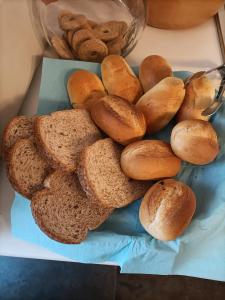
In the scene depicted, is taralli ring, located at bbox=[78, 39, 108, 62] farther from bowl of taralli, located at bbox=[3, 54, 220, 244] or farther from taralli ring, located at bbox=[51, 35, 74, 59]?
bowl of taralli, located at bbox=[3, 54, 220, 244]

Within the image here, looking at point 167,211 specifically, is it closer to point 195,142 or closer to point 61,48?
point 195,142

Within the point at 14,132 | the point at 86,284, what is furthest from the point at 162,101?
the point at 86,284

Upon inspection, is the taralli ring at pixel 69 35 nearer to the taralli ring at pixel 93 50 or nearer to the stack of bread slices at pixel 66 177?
the taralli ring at pixel 93 50

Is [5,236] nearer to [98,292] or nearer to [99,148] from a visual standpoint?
[99,148]

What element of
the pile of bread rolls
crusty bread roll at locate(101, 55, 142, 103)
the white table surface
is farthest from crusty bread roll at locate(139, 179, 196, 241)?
the white table surface

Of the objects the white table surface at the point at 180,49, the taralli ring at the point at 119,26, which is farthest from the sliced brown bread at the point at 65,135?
the taralli ring at the point at 119,26

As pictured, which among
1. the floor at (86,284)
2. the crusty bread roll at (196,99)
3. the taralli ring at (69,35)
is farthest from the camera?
the floor at (86,284)

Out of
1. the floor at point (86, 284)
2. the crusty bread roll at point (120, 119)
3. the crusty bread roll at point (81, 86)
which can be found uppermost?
the crusty bread roll at point (81, 86)

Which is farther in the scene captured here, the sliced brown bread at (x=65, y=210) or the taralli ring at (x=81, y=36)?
the taralli ring at (x=81, y=36)
